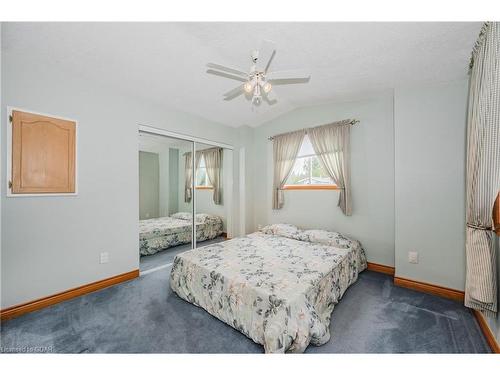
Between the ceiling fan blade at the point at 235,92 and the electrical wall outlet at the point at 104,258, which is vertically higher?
the ceiling fan blade at the point at 235,92

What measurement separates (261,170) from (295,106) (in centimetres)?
143

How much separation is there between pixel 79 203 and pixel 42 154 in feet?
1.95

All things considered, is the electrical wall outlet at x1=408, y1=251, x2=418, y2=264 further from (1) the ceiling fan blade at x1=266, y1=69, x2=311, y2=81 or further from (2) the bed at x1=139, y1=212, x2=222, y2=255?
(2) the bed at x1=139, y1=212, x2=222, y2=255

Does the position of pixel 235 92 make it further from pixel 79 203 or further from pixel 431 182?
pixel 431 182

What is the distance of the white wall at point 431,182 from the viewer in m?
2.14

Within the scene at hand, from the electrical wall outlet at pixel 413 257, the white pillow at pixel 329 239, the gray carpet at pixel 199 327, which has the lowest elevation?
the gray carpet at pixel 199 327

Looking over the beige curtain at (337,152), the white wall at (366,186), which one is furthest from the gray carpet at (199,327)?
the beige curtain at (337,152)

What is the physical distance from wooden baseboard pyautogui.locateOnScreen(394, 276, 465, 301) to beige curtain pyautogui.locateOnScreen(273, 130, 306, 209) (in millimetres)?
2049

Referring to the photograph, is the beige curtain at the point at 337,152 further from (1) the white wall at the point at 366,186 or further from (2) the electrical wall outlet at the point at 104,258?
(2) the electrical wall outlet at the point at 104,258

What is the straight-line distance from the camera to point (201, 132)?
3.50 m

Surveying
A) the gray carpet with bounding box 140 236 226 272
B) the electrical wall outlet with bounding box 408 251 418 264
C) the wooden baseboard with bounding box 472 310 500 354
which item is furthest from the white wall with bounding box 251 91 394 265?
the gray carpet with bounding box 140 236 226 272

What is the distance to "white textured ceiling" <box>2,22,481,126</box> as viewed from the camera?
1.68 m

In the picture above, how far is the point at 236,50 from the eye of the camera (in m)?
2.05

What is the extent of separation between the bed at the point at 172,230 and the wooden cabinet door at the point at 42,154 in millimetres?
1063
